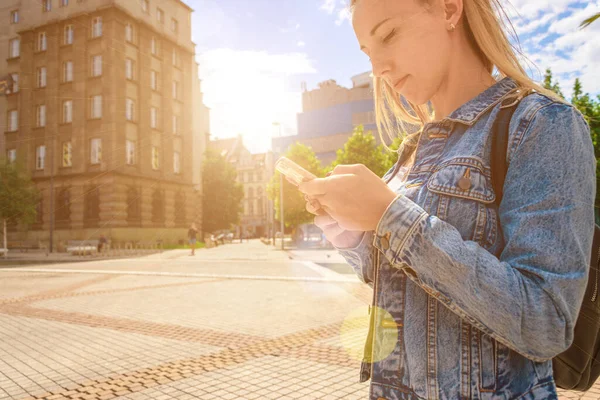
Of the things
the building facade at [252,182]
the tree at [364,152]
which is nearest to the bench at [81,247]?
the tree at [364,152]

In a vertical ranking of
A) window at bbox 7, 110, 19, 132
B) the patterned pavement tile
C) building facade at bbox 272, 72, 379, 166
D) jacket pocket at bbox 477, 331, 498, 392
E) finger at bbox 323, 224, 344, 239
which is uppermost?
building facade at bbox 272, 72, 379, 166

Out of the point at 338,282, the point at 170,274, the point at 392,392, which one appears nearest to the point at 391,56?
the point at 392,392

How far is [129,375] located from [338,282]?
7440 mm

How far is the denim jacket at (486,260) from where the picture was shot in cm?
74

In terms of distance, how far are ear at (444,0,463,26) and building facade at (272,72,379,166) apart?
5608 centimetres

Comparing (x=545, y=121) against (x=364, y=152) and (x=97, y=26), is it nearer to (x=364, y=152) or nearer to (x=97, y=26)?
(x=97, y=26)

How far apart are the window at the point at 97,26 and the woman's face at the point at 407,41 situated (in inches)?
182

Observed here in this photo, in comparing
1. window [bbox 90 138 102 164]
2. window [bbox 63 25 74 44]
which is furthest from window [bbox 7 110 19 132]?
window [bbox 90 138 102 164]

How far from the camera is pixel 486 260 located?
75 centimetres

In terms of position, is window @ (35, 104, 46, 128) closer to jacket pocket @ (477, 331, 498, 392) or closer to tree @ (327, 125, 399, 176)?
jacket pocket @ (477, 331, 498, 392)

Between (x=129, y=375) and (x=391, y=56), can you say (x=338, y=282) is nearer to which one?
(x=129, y=375)

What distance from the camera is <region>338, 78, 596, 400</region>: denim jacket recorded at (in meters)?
0.74

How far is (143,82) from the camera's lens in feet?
56.7

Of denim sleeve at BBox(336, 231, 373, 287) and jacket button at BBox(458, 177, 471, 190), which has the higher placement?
jacket button at BBox(458, 177, 471, 190)
